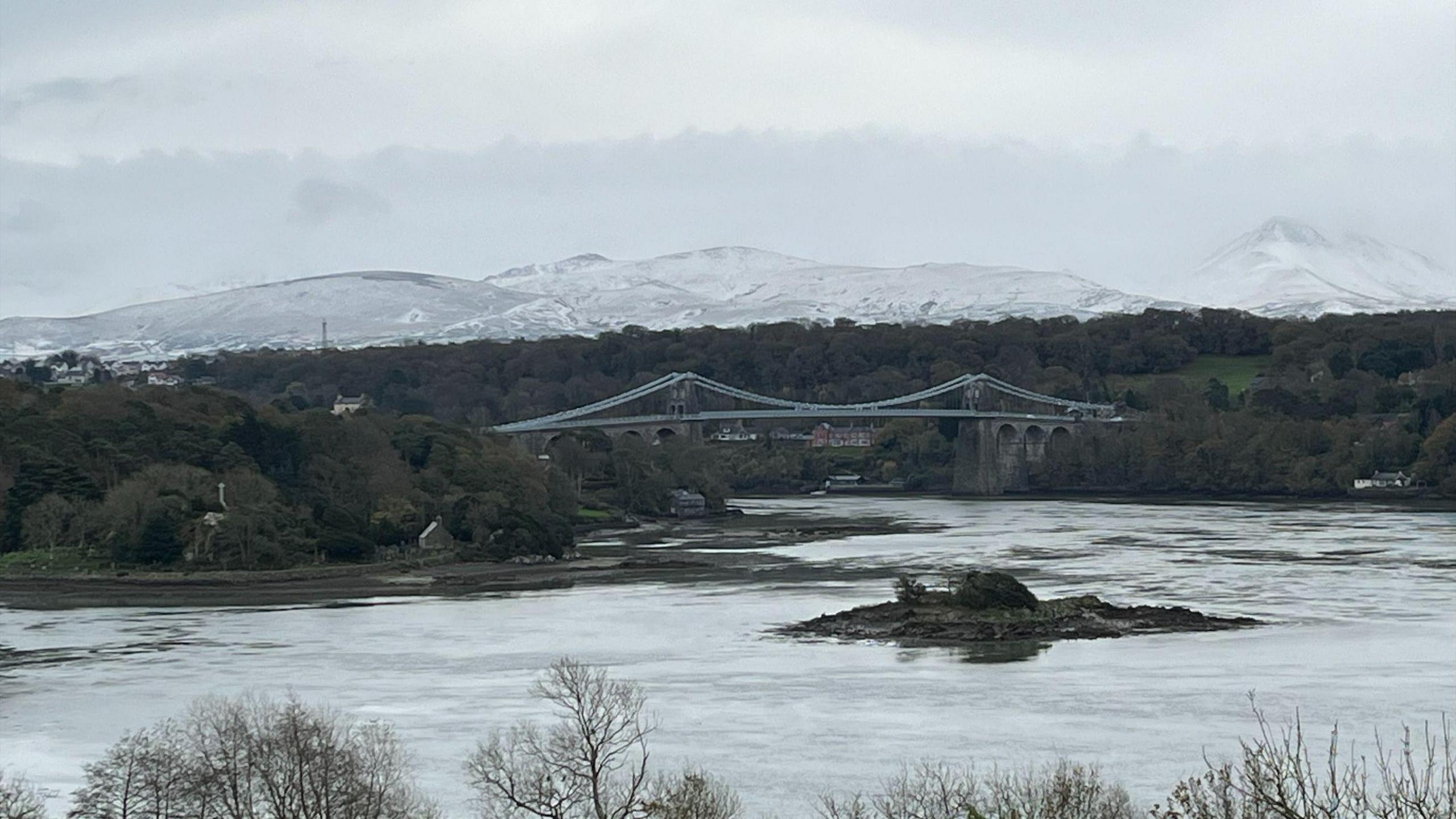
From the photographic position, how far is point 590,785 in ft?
43.3

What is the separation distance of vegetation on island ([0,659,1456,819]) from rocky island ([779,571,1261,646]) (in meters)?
8.78

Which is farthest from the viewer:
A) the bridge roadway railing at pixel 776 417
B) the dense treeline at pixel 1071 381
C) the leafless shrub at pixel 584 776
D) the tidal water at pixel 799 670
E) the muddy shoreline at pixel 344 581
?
the dense treeline at pixel 1071 381

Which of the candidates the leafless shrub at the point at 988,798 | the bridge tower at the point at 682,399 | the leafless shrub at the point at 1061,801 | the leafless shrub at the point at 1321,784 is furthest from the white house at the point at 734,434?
the leafless shrub at the point at 1061,801

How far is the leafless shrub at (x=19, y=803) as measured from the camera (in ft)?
36.1

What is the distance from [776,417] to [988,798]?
55903 mm

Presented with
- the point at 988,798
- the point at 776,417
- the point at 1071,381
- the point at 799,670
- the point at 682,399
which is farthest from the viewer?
the point at 1071,381

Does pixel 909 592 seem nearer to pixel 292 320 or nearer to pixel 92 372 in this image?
pixel 92 372

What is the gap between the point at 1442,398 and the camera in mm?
65625

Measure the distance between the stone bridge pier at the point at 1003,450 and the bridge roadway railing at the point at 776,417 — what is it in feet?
1.25

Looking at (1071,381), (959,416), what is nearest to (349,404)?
(959,416)

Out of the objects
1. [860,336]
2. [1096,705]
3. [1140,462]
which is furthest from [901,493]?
[1096,705]

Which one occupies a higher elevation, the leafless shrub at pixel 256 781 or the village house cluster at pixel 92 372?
the village house cluster at pixel 92 372

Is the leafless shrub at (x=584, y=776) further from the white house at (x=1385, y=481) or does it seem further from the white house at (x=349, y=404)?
the white house at (x=1385, y=481)

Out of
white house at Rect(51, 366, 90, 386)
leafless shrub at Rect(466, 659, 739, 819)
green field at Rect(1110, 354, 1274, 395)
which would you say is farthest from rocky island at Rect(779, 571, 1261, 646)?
white house at Rect(51, 366, 90, 386)
